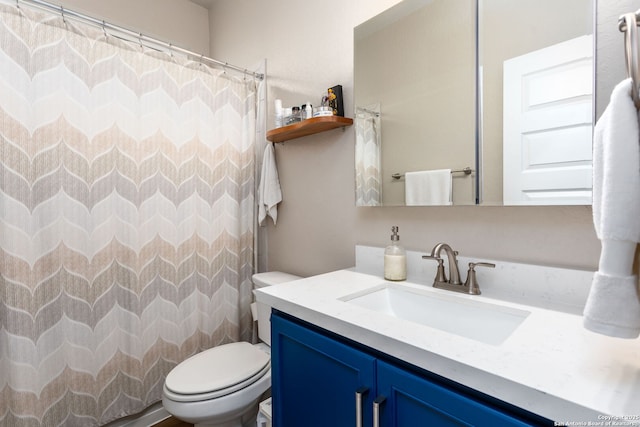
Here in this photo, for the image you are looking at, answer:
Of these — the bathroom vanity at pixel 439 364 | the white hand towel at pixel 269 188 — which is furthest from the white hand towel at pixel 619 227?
the white hand towel at pixel 269 188

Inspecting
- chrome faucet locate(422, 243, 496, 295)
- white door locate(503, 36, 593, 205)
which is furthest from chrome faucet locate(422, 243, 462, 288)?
white door locate(503, 36, 593, 205)

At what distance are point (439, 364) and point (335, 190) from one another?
3.52ft

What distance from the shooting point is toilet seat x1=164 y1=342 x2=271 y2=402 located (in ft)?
4.15

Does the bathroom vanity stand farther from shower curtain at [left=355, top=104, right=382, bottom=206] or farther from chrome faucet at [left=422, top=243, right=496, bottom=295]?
shower curtain at [left=355, top=104, right=382, bottom=206]

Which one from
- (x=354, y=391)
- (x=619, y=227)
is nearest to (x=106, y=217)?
(x=354, y=391)

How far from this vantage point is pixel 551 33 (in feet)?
3.07

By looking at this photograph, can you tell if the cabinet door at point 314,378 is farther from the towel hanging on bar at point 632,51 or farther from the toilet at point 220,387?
the towel hanging on bar at point 632,51

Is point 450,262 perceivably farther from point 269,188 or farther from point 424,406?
point 269,188

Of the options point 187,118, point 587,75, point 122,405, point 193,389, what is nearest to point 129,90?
point 187,118

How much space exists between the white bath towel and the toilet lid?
979 mm

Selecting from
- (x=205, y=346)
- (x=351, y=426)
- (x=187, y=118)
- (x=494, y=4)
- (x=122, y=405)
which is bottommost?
(x=122, y=405)

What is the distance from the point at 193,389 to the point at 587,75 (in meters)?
1.68

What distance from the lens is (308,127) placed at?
154 cm

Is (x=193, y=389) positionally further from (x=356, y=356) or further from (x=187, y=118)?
(x=187, y=118)
